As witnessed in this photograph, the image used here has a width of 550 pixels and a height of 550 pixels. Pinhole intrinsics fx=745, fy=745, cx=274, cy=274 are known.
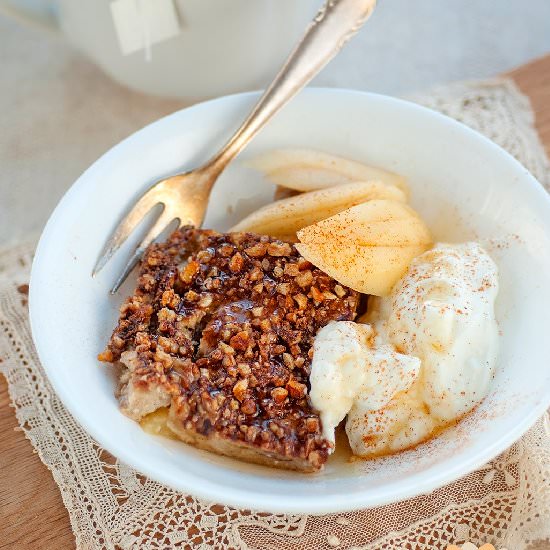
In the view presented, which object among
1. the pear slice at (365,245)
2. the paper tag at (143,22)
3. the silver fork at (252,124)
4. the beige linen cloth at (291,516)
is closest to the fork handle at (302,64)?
the silver fork at (252,124)

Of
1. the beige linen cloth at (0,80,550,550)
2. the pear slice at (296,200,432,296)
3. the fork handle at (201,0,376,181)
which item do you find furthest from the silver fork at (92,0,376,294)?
the beige linen cloth at (0,80,550,550)

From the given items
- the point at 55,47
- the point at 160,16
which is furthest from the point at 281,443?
the point at 55,47

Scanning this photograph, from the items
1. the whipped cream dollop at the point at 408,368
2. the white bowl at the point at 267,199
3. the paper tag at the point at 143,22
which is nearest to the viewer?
the white bowl at the point at 267,199

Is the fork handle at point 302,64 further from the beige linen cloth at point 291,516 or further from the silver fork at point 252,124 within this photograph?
the beige linen cloth at point 291,516

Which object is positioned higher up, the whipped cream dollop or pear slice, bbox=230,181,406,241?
pear slice, bbox=230,181,406,241

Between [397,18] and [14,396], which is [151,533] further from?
[397,18]

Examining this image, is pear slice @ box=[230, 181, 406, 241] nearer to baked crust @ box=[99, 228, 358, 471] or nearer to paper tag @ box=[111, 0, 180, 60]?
baked crust @ box=[99, 228, 358, 471]
